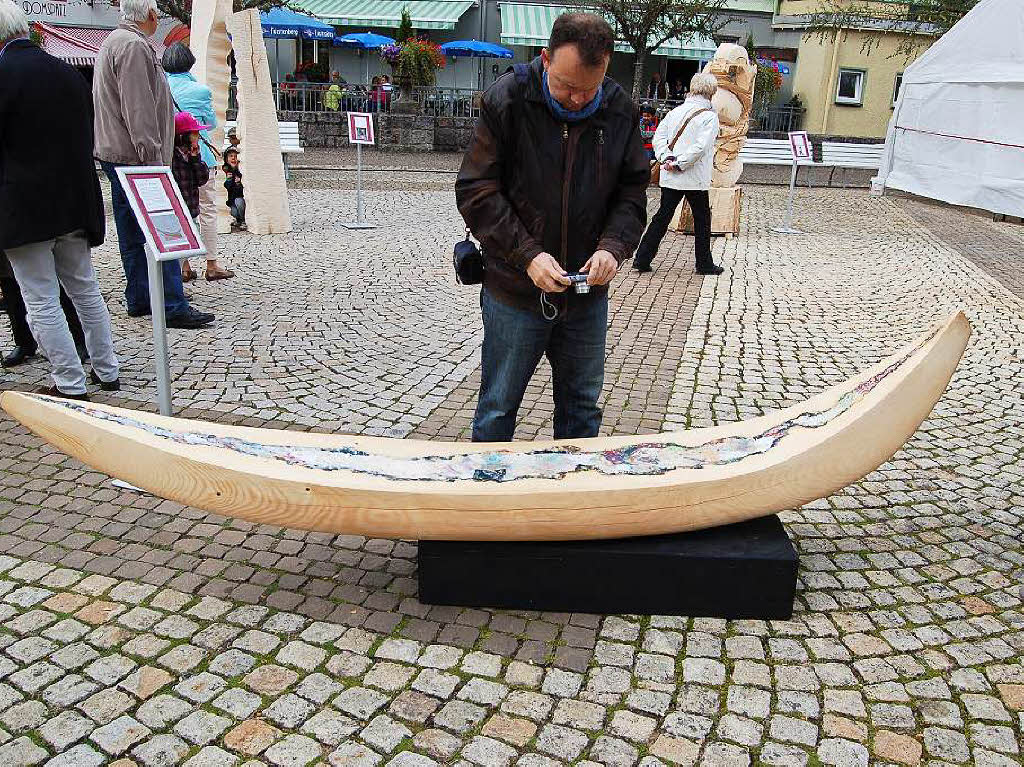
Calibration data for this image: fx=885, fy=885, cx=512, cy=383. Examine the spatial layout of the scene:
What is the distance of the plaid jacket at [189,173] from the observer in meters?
6.92

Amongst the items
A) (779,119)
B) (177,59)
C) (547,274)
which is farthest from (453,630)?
(779,119)

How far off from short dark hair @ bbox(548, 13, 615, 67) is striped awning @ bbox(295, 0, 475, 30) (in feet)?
85.5

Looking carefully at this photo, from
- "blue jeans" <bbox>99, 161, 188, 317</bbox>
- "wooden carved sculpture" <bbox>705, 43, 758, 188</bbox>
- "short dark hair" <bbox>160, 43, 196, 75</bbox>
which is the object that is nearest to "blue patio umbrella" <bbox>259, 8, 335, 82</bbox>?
"wooden carved sculpture" <bbox>705, 43, 758, 188</bbox>

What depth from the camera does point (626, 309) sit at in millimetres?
7699

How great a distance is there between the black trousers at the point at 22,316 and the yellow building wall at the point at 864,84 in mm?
26851

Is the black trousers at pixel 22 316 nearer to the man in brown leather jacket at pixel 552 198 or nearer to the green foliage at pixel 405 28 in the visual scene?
the man in brown leather jacket at pixel 552 198

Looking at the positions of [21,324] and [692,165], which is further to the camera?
[692,165]

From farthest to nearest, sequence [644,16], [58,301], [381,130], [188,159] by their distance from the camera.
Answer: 1. [644,16]
2. [381,130]
3. [188,159]
4. [58,301]

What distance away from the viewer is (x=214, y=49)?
30.6 feet

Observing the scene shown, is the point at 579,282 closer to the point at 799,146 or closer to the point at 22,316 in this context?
the point at 22,316

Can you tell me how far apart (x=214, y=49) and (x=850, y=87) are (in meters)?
24.4

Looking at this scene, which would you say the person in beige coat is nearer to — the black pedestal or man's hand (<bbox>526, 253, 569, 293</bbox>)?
man's hand (<bbox>526, 253, 569, 293</bbox>)

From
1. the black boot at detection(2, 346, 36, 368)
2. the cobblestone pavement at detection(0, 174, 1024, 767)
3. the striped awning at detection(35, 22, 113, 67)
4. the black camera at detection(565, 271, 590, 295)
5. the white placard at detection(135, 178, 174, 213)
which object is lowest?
the cobblestone pavement at detection(0, 174, 1024, 767)

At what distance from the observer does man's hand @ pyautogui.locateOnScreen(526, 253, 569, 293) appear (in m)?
3.05
